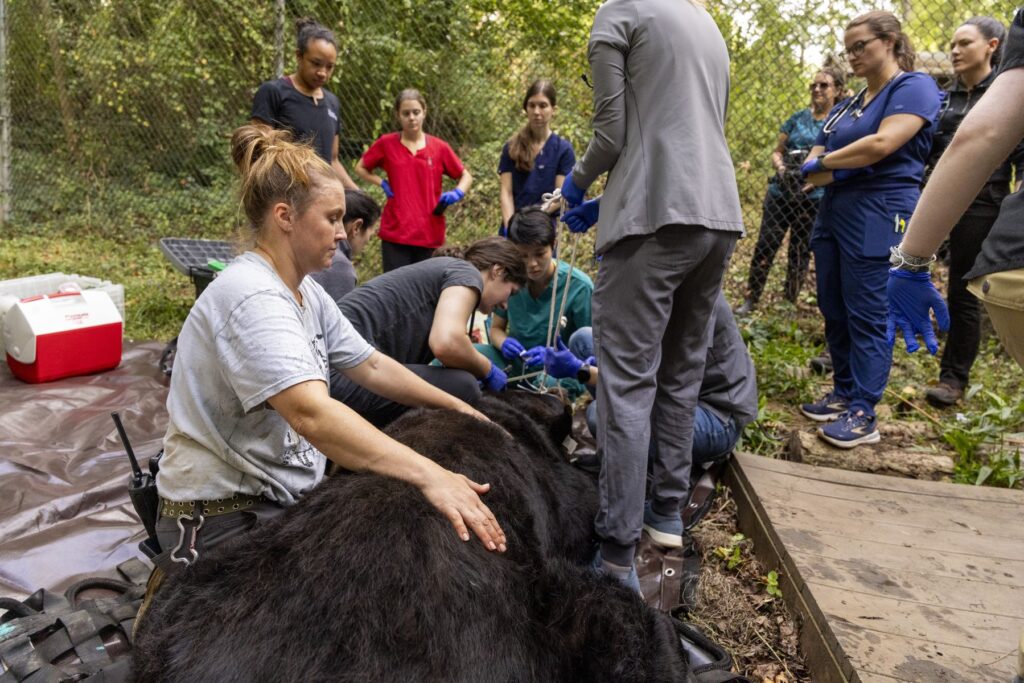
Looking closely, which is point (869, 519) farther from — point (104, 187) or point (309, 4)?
point (104, 187)

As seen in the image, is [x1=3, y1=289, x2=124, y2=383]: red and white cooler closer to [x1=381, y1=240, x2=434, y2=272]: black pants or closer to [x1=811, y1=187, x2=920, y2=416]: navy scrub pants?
[x1=381, y1=240, x2=434, y2=272]: black pants

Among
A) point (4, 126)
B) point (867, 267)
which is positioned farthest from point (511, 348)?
point (4, 126)

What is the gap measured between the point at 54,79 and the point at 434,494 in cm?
939

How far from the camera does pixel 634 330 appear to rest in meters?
2.27

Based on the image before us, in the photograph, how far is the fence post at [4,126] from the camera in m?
7.22

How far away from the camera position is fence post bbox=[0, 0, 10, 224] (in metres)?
7.22

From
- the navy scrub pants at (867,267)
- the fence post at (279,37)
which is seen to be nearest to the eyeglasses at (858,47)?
the navy scrub pants at (867,267)

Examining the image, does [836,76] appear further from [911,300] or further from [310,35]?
[911,300]

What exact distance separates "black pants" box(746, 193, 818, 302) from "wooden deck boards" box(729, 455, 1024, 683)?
7.81 feet

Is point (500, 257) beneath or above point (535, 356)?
above

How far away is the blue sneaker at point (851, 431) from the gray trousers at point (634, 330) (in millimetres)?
1187

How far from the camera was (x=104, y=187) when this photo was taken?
8.46 meters

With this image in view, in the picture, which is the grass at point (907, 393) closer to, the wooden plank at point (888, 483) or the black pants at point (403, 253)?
the wooden plank at point (888, 483)

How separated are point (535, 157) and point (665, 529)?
8.96ft
